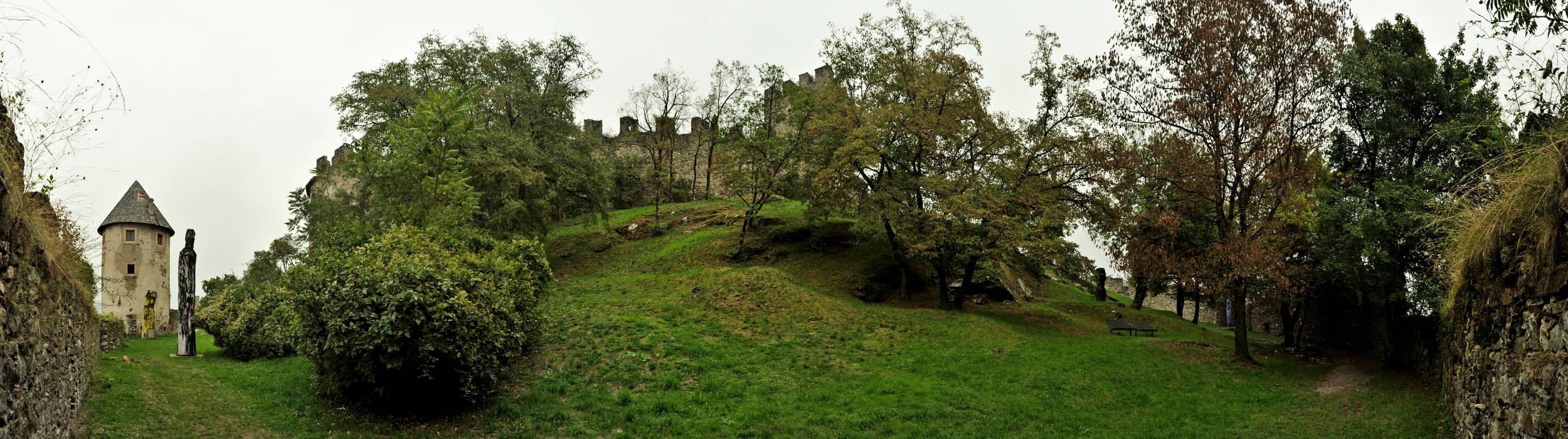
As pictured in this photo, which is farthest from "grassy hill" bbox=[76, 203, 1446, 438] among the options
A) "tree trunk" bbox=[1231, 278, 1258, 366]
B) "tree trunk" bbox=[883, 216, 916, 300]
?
"tree trunk" bbox=[883, 216, 916, 300]

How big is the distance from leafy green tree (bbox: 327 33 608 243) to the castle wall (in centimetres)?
1398

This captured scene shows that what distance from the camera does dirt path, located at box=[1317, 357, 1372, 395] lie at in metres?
17.1

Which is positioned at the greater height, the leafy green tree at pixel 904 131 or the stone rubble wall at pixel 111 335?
the leafy green tree at pixel 904 131

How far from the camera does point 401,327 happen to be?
1163 centimetres

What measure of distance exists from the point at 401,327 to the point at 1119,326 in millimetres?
19978

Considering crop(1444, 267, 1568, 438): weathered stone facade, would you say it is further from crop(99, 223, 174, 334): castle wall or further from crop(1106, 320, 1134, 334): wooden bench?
crop(99, 223, 174, 334): castle wall

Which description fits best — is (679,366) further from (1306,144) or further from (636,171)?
(636,171)

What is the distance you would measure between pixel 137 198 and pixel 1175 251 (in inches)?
1800

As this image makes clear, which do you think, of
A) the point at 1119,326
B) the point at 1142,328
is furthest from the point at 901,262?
the point at 1142,328

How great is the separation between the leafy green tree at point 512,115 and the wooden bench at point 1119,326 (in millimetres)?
20053

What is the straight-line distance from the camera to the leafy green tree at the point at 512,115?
96.2ft

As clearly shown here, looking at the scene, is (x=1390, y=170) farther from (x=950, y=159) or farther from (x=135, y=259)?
(x=135, y=259)

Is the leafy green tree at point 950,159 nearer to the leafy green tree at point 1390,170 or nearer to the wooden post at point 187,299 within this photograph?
the leafy green tree at point 1390,170

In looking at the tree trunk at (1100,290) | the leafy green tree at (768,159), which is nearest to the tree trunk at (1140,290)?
the tree trunk at (1100,290)
